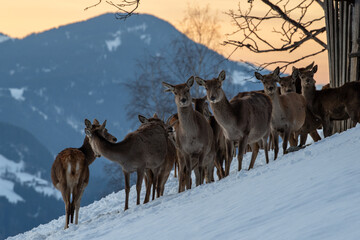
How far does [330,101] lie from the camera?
11969 millimetres

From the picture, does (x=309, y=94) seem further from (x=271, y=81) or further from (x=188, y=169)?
(x=188, y=169)

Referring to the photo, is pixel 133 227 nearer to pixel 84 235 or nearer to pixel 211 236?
pixel 84 235

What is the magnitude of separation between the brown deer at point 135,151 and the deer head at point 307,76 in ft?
11.5

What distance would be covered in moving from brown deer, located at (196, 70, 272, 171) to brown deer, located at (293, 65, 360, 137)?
68.2 inches

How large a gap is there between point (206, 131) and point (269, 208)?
496 centimetres

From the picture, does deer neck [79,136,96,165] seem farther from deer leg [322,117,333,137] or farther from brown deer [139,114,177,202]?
deer leg [322,117,333,137]

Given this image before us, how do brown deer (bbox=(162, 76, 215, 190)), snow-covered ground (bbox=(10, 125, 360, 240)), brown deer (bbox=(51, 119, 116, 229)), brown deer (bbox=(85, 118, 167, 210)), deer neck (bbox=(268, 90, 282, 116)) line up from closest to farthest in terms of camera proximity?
snow-covered ground (bbox=(10, 125, 360, 240))
brown deer (bbox=(162, 76, 215, 190))
brown deer (bbox=(85, 118, 167, 210))
deer neck (bbox=(268, 90, 282, 116))
brown deer (bbox=(51, 119, 116, 229))

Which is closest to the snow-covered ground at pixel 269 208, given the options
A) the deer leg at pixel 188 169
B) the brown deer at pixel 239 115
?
the deer leg at pixel 188 169

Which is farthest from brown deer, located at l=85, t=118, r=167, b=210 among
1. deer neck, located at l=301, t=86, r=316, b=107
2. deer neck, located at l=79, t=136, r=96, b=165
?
deer neck, located at l=301, t=86, r=316, b=107

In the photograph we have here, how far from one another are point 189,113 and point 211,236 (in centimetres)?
497

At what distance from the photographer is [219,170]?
1191cm

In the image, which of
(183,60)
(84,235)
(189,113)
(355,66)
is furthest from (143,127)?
(183,60)

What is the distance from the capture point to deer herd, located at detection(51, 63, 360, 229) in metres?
10.3

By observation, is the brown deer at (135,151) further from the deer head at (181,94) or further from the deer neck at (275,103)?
the deer neck at (275,103)
